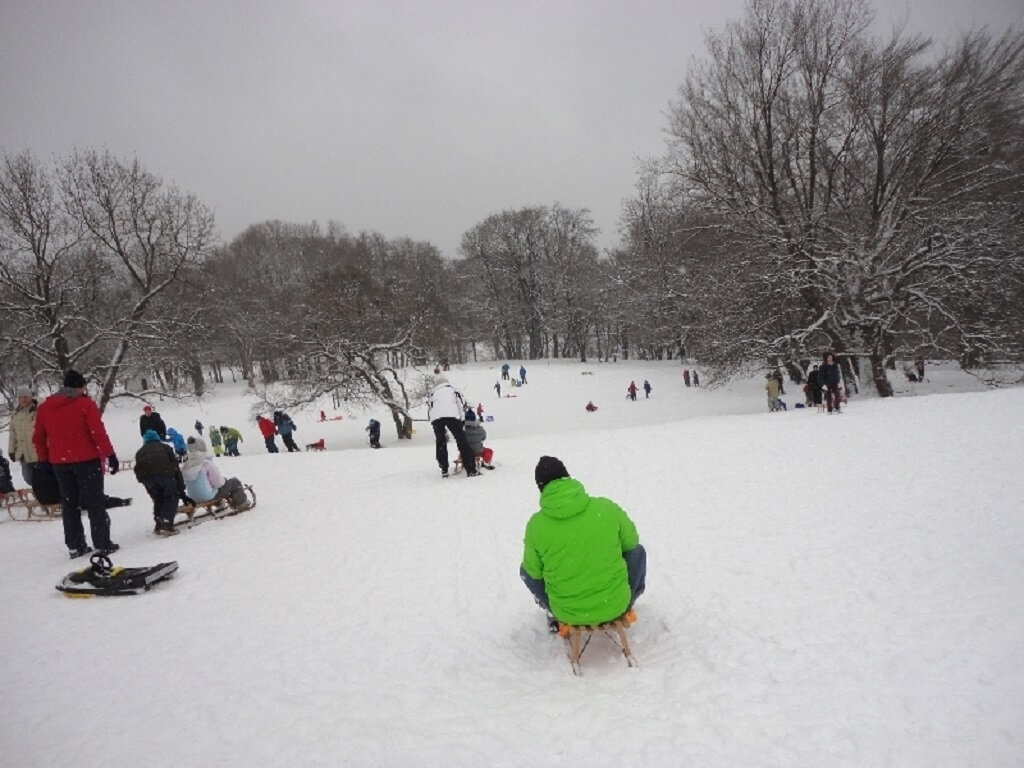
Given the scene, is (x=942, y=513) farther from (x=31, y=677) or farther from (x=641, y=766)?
(x=31, y=677)

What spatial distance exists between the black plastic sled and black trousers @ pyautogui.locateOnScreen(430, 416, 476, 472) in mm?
4951

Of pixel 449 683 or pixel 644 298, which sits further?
pixel 644 298

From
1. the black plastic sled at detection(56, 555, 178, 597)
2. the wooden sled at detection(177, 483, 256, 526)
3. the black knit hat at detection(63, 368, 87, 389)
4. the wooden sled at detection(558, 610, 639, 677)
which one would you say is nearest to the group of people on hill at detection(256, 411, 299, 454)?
the wooden sled at detection(177, 483, 256, 526)

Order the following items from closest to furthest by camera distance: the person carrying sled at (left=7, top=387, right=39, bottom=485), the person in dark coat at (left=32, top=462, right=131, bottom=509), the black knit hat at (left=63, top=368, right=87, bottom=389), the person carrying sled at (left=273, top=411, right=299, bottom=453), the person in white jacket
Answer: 1. the black knit hat at (left=63, top=368, right=87, bottom=389)
2. the person in dark coat at (left=32, top=462, right=131, bottom=509)
3. the person carrying sled at (left=7, top=387, right=39, bottom=485)
4. the person in white jacket
5. the person carrying sled at (left=273, top=411, right=299, bottom=453)

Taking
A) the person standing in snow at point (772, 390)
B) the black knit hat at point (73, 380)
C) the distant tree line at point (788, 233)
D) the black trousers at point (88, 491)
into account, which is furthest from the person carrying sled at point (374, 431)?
the person standing in snow at point (772, 390)

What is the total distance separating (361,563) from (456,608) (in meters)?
1.88

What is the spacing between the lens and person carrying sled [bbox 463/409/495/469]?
402 inches

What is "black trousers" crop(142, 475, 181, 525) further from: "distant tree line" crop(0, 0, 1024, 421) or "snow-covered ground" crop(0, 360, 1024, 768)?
"distant tree line" crop(0, 0, 1024, 421)

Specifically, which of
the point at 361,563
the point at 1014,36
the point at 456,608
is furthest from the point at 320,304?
the point at 1014,36

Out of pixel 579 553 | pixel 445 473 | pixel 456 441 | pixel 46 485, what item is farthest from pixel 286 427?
pixel 579 553

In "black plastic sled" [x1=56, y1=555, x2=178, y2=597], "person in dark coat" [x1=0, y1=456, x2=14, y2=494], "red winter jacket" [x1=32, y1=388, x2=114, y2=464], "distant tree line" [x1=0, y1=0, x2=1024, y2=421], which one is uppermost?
"distant tree line" [x1=0, y1=0, x2=1024, y2=421]

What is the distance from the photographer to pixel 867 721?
9.87 ft

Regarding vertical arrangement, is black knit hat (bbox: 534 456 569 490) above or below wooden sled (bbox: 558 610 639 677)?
above

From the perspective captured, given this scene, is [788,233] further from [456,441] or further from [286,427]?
[286,427]
